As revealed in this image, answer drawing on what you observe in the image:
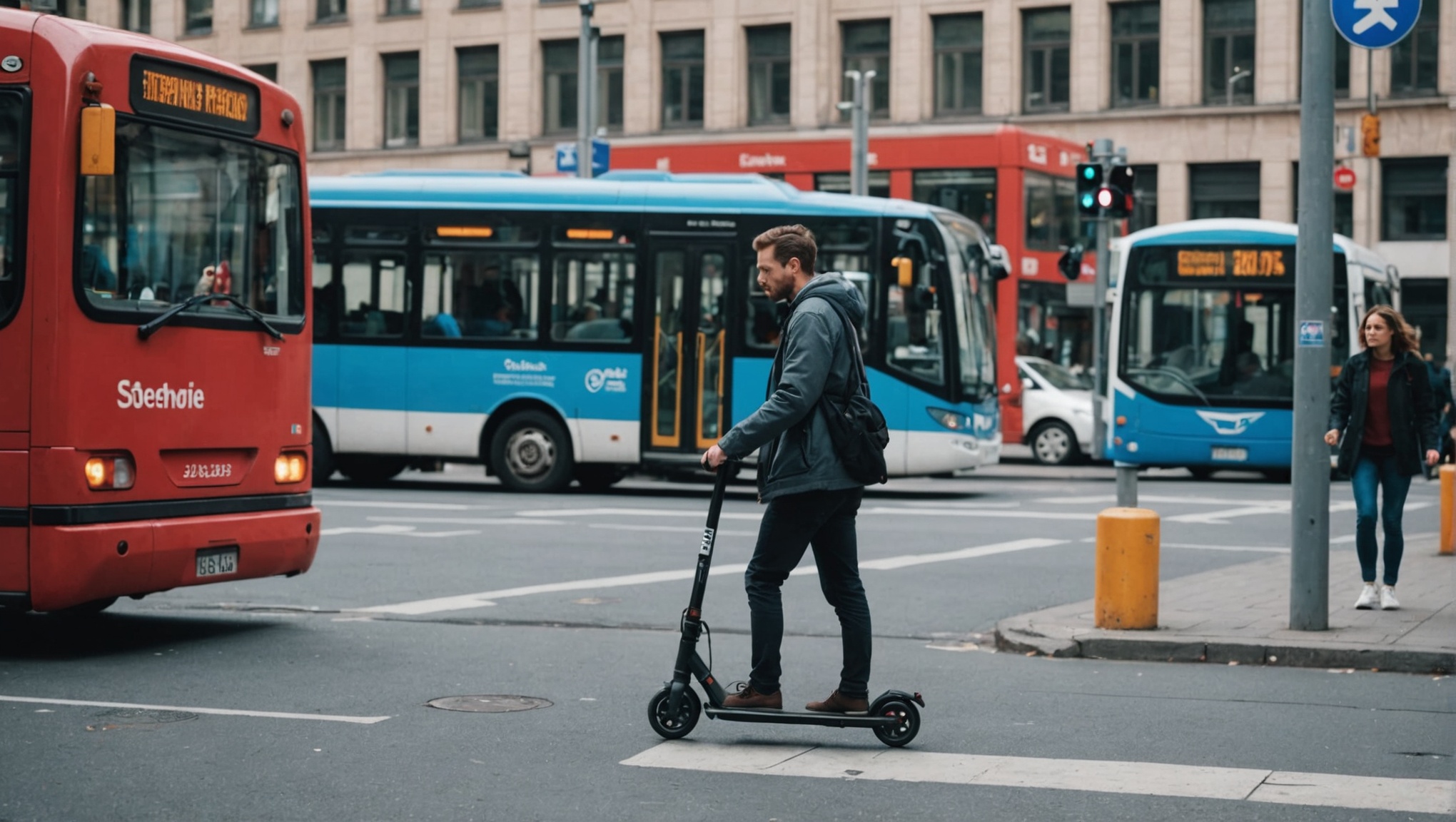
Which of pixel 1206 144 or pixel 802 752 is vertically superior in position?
pixel 1206 144

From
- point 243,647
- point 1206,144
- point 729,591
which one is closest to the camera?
point 243,647

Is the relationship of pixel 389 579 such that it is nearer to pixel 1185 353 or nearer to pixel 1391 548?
pixel 1391 548

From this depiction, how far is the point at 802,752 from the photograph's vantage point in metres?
6.72

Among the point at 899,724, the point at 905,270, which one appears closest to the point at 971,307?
the point at 905,270

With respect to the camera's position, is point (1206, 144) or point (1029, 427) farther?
point (1206, 144)

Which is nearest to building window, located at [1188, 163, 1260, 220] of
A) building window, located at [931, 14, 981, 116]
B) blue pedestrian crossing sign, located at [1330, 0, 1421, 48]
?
building window, located at [931, 14, 981, 116]

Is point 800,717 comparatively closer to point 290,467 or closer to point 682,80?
point 290,467

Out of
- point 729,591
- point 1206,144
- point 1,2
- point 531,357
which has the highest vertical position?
point 1206,144

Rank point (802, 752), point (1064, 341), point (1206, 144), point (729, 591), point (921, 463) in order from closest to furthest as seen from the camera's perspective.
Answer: point (802, 752) < point (729, 591) < point (921, 463) < point (1064, 341) < point (1206, 144)

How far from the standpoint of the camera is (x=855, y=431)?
22.0 ft

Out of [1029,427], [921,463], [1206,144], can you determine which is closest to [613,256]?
[921,463]

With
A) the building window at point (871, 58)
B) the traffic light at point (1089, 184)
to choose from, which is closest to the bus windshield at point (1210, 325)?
the traffic light at point (1089, 184)

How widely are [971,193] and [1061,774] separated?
21469mm

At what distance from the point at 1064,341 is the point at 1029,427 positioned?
274 centimetres
